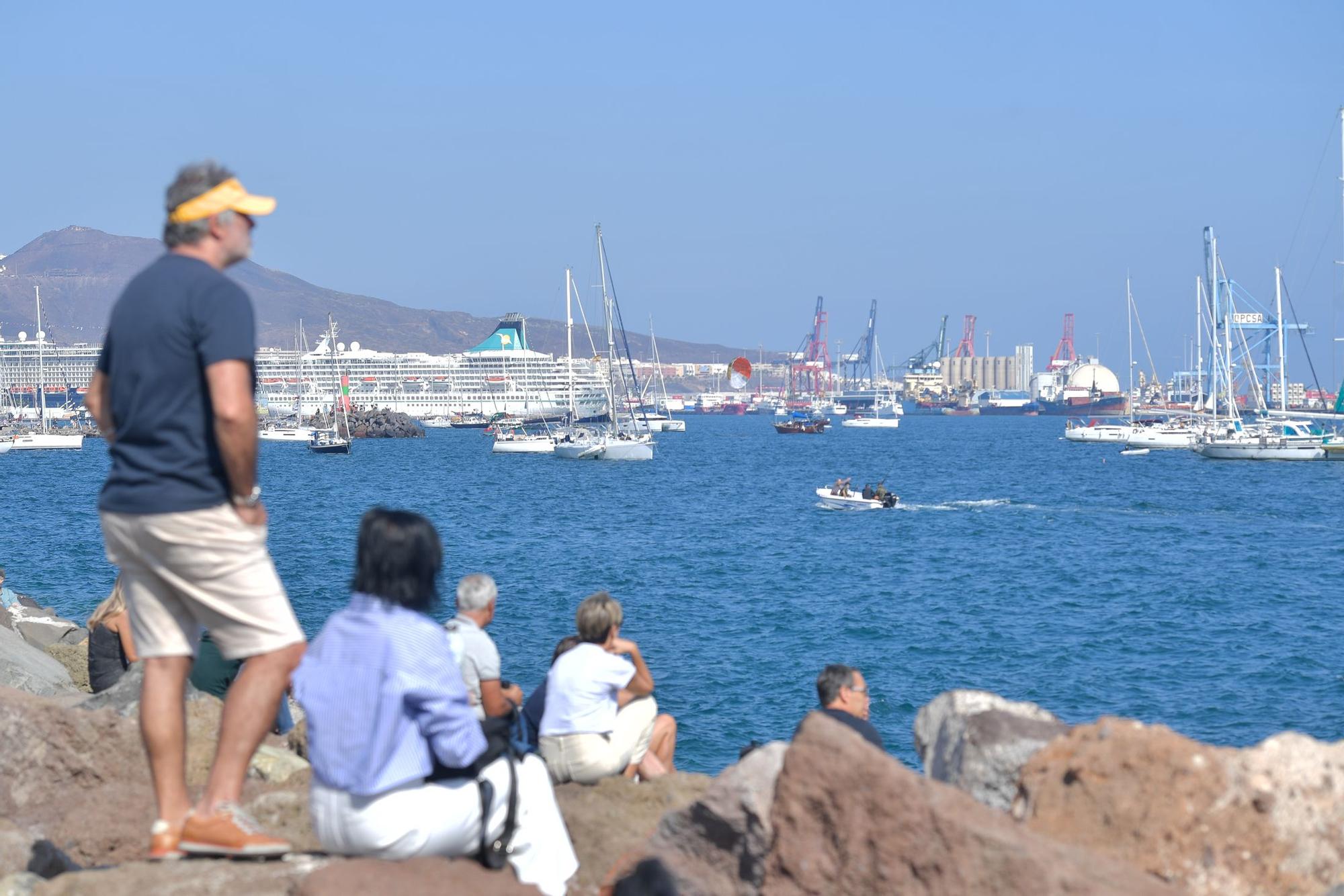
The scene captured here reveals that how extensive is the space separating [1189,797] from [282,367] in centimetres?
11626

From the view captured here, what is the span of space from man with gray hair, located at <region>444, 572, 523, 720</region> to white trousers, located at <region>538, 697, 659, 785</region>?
0.21m

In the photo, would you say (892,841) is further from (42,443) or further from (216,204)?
(42,443)

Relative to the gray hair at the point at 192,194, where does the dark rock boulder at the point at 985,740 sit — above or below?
below

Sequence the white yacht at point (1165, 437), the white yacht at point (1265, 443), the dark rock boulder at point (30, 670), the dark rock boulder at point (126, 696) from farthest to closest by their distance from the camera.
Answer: the white yacht at point (1165, 437) < the white yacht at point (1265, 443) < the dark rock boulder at point (30, 670) < the dark rock boulder at point (126, 696)

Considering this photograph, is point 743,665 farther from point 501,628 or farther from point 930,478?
point 930,478

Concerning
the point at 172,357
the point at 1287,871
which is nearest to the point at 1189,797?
the point at 1287,871

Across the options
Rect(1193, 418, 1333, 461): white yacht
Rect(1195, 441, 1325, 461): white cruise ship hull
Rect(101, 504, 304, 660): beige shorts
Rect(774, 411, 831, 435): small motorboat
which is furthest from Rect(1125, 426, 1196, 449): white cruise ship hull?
Rect(101, 504, 304, 660): beige shorts

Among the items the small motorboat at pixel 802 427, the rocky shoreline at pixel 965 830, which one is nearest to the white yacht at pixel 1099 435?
the small motorboat at pixel 802 427

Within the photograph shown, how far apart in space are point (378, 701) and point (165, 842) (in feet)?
2.07

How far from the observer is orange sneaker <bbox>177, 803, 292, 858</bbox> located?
290 centimetres

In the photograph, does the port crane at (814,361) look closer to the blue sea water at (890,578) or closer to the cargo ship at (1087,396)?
the cargo ship at (1087,396)

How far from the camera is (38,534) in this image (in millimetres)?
26016

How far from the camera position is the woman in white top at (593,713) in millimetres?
4488

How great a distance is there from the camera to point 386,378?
11469 cm
